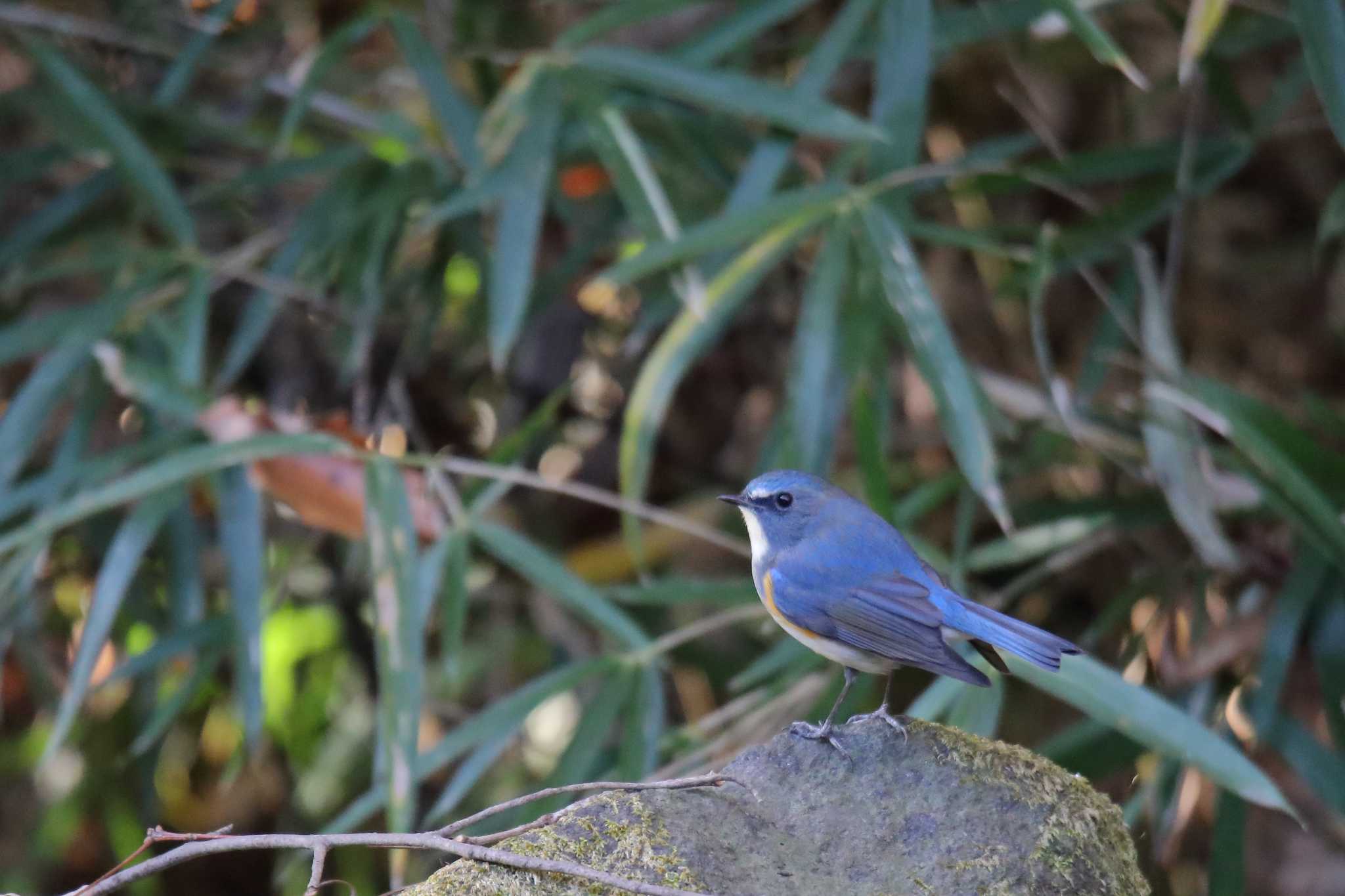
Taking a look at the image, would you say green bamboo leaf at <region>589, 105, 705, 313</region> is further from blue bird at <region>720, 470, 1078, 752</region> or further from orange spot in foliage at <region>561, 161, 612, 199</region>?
orange spot in foliage at <region>561, 161, 612, 199</region>

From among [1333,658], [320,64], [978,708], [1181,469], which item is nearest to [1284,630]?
[1333,658]

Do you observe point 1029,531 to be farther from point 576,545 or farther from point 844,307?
point 576,545

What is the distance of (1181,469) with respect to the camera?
3318 mm

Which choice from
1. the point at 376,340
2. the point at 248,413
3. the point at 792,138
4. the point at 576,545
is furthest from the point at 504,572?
the point at 792,138

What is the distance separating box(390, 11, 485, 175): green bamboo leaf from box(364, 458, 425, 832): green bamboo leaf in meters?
1.07

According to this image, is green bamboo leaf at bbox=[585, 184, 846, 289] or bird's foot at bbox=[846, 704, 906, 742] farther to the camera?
green bamboo leaf at bbox=[585, 184, 846, 289]

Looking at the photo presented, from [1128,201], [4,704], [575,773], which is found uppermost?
[1128,201]

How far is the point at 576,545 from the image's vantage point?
220 inches

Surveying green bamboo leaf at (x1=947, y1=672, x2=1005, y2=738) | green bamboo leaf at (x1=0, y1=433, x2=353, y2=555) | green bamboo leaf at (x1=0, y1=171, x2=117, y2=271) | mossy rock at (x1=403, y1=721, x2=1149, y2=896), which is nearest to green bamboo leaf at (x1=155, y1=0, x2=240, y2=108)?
green bamboo leaf at (x1=0, y1=171, x2=117, y2=271)

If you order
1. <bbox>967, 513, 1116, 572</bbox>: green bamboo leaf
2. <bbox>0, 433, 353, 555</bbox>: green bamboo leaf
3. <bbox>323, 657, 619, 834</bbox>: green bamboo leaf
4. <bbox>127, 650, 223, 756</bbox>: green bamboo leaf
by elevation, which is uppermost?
<bbox>0, 433, 353, 555</bbox>: green bamboo leaf

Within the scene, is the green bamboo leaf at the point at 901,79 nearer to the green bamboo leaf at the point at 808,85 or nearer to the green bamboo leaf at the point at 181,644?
the green bamboo leaf at the point at 808,85

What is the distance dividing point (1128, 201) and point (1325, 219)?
55cm

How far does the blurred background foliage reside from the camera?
329cm

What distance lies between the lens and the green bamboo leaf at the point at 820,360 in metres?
3.24
